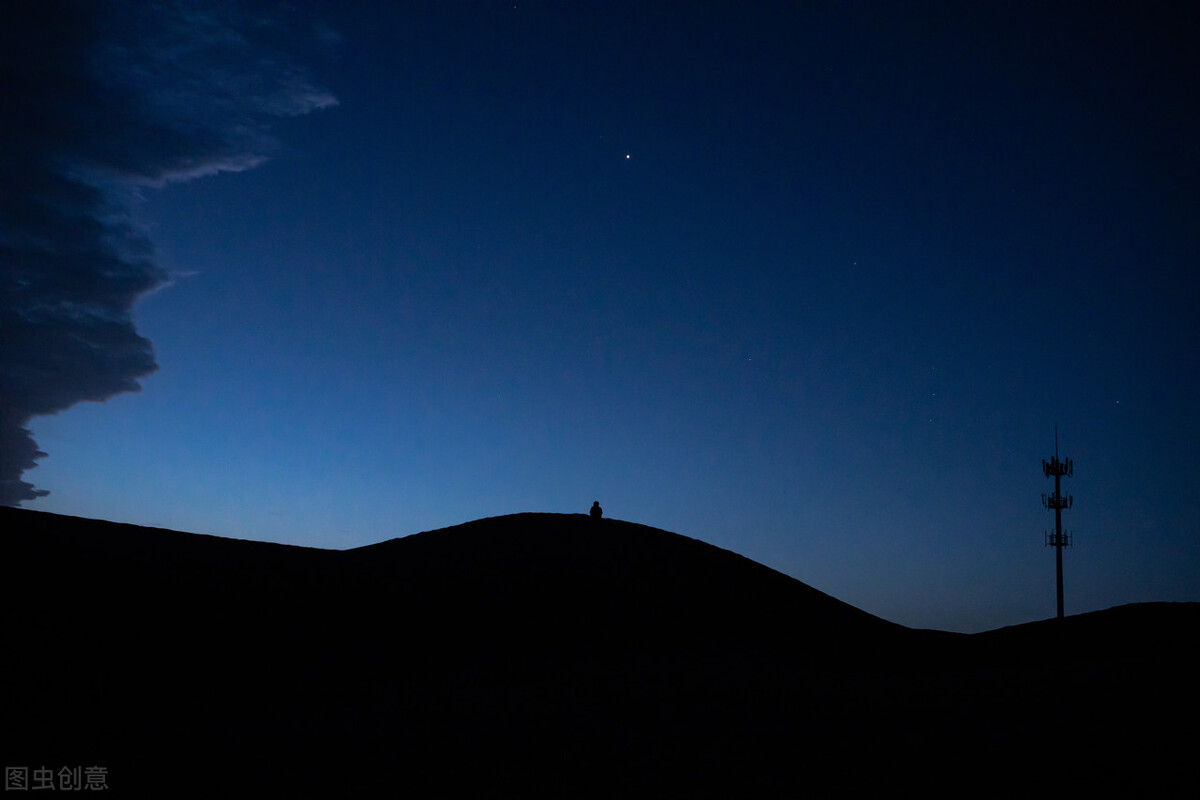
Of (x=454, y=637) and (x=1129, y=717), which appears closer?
(x=1129, y=717)

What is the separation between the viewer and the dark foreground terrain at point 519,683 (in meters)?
10.1

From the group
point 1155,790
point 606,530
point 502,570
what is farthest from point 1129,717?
point 606,530

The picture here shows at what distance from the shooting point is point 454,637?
787 inches

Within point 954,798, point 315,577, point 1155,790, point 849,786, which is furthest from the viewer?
point 315,577

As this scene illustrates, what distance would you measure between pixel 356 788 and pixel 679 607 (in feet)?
52.6

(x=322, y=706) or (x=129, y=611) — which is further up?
(x=129, y=611)

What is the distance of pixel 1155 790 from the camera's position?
8055 millimetres

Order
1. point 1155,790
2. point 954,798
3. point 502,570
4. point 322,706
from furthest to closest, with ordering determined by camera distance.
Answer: point 502,570 → point 322,706 → point 954,798 → point 1155,790

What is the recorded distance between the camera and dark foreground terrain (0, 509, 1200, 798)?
10.1 m

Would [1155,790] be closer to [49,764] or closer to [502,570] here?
[49,764]

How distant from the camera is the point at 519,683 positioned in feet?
54.2

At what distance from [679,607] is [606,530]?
7.20 m

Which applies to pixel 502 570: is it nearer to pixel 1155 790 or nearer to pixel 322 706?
pixel 322 706

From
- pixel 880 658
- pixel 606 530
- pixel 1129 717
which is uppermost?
pixel 606 530
